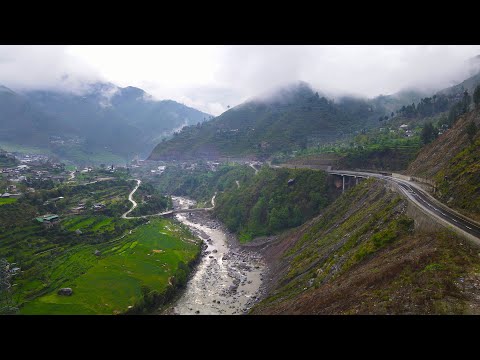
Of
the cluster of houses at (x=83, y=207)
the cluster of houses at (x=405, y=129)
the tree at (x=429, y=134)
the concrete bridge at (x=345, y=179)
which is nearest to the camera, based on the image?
the concrete bridge at (x=345, y=179)

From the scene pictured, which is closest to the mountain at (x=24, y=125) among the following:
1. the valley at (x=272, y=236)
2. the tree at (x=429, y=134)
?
the valley at (x=272, y=236)

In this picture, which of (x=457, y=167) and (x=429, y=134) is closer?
(x=457, y=167)

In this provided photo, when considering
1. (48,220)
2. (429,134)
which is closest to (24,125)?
(48,220)

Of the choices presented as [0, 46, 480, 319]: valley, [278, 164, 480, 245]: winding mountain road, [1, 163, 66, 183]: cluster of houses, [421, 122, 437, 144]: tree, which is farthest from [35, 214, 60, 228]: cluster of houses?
[421, 122, 437, 144]: tree

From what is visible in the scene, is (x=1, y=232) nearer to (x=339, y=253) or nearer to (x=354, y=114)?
(x=339, y=253)

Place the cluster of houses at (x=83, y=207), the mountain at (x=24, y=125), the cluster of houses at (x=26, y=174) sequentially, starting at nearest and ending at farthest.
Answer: the cluster of houses at (x=83, y=207) → the cluster of houses at (x=26, y=174) → the mountain at (x=24, y=125)

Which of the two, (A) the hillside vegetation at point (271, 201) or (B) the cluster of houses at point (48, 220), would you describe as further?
(A) the hillside vegetation at point (271, 201)

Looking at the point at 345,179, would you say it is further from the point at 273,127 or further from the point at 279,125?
the point at 273,127

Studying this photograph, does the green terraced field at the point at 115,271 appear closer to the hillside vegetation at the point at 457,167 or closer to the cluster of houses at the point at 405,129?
the hillside vegetation at the point at 457,167
